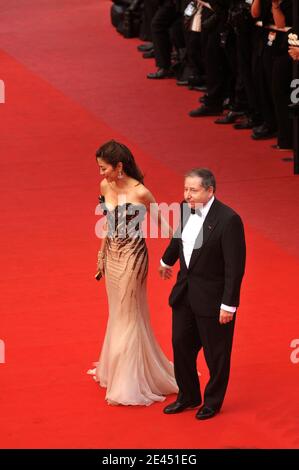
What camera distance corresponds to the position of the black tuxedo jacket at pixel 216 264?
285 inches

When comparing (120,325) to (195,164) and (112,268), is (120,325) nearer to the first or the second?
(112,268)

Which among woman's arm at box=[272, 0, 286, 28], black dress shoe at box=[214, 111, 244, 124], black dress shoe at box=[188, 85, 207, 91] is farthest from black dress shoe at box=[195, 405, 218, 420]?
black dress shoe at box=[188, 85, 207, 91]

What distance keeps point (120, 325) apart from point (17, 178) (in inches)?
224

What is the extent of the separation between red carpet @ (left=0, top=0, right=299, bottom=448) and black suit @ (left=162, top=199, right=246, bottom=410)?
0.86 ft

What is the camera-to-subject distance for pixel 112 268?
25.8ft

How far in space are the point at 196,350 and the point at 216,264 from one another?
584mm

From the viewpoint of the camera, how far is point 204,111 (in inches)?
613

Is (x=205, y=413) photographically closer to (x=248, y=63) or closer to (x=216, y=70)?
(x=248, y=63)

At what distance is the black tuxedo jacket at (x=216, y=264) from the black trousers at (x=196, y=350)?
0.09 m

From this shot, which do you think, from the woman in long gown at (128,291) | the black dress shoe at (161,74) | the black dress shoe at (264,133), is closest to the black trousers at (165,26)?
the black dress shoe at (161,74)

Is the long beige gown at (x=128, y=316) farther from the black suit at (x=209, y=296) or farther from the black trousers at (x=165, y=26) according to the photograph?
the black trousers at (x=165, y=26)

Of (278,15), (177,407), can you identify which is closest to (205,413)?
(177,407)

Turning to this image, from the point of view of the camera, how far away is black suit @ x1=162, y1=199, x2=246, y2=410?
7258mm
